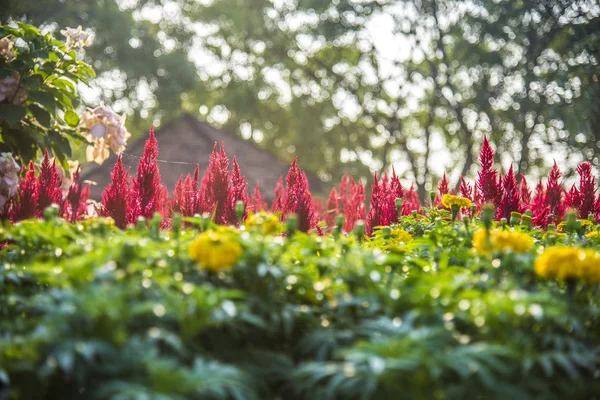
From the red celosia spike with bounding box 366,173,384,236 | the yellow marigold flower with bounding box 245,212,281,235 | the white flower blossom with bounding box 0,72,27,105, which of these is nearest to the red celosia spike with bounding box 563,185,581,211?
the red celosia spike with bounding box 366,173,384,236

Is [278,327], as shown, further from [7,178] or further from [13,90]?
[13,90]

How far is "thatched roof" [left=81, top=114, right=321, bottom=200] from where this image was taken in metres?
16.4

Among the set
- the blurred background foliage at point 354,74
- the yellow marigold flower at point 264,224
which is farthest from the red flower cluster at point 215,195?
the blurred background foliage at point 354,74

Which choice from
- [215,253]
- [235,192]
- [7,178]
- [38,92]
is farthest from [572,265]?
[38,92]

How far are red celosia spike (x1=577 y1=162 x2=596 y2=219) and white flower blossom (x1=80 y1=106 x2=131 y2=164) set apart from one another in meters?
3.37

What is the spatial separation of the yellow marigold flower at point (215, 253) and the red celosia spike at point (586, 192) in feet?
11.5

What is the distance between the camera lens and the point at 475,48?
66.0 feet

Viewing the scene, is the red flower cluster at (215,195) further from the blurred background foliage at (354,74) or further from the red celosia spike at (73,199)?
the blurred background foliage at (354,74)

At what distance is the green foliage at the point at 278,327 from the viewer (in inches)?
63.6

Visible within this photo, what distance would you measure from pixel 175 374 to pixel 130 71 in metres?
21.7

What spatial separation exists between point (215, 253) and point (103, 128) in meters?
2.70

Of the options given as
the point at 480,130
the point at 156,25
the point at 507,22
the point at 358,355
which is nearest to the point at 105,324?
the point at 358,355

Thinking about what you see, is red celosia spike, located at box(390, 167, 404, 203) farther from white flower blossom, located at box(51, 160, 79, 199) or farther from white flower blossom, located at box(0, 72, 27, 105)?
white flower blossom, located at box(0, 72, 27, 105)

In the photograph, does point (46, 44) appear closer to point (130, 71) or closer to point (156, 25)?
point (130, 71)
